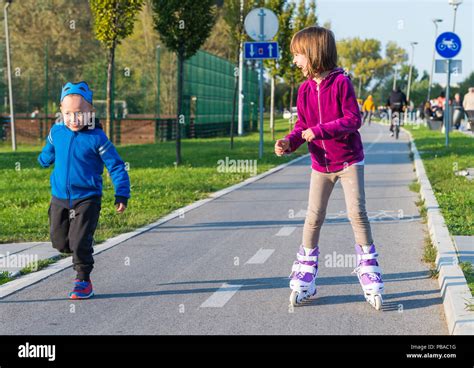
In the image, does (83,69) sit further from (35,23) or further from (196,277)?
(196,277)

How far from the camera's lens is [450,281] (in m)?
6.70

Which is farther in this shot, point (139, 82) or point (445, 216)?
point (139, 82)

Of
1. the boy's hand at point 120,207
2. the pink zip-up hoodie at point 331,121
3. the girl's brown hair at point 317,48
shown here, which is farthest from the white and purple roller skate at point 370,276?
the boy's hand at point 120,207

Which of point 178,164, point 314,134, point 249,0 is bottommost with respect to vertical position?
point 178,164

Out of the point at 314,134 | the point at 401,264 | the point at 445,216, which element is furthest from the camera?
the point at 445,216

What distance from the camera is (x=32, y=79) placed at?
33969 mm

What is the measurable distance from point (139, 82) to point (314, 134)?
30171 millimetres

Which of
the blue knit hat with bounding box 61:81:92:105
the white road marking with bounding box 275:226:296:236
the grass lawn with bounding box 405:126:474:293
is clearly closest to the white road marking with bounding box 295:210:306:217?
the white road marking with bounding box 275:226:296:236

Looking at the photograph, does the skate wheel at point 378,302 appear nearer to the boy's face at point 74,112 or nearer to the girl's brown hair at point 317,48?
the girl's brown hair at point 317,48

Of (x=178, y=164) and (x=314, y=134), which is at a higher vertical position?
(x=314, y=134)

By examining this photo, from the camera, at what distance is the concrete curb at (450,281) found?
18.1 ft

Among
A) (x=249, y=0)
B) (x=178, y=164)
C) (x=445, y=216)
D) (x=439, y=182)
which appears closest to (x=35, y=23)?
(x=249, y=0)

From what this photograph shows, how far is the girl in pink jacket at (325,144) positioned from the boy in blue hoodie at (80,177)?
4.27 ft
